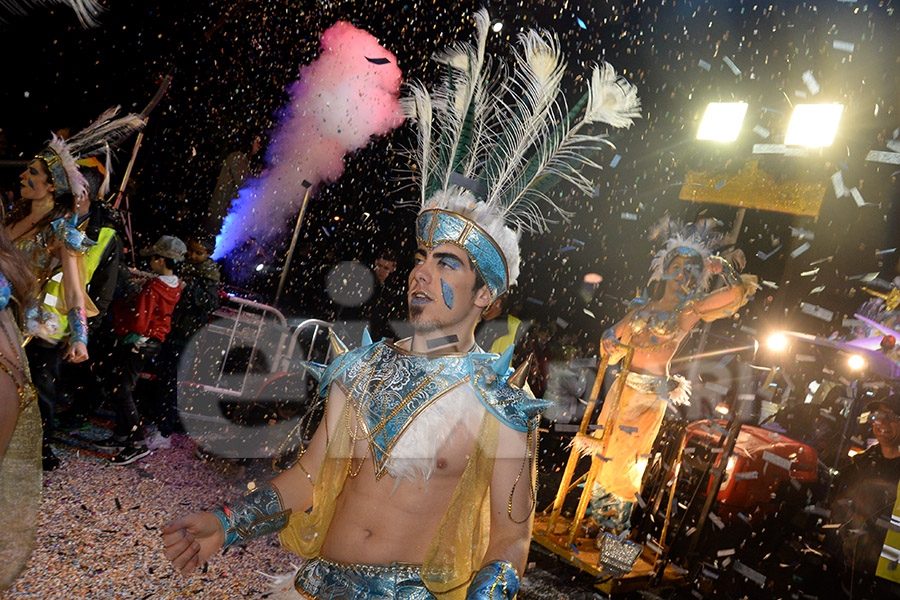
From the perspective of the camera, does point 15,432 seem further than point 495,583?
Yes

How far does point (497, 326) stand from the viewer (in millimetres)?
7508

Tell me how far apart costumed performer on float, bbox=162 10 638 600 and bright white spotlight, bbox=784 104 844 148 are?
6.89 meters

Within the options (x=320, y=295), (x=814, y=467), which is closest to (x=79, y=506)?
(x=320, y=295)

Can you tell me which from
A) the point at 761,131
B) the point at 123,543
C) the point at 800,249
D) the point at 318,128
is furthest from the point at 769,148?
the point at 318,128

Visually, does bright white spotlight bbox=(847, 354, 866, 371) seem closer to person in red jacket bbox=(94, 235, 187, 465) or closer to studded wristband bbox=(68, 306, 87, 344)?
person in red jacket bbox=(94, 235, 187, 465)

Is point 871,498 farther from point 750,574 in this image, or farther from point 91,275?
point 91,275

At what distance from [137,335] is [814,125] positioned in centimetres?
843

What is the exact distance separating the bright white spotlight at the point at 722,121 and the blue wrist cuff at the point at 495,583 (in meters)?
7.58

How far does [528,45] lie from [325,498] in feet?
6.87

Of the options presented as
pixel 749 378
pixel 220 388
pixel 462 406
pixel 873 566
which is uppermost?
pixel 749 378

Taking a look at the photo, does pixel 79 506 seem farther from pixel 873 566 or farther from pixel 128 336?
pixel 873 566

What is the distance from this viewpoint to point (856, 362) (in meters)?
8.28

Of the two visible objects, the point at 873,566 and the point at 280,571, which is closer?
the point at 280,571

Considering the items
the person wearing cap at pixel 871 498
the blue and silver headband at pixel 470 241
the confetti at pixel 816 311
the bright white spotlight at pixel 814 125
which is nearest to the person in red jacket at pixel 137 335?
the blue and silver headband at pixel 470 241
